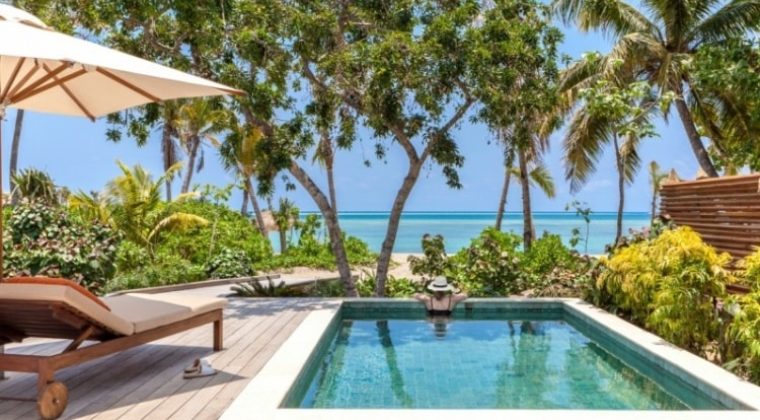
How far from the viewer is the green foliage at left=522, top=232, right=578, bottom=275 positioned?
41.0 ft

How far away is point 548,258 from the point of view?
1278 centimetres

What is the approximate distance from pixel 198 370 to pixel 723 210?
638cm

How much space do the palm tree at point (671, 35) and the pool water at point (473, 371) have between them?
8.04m

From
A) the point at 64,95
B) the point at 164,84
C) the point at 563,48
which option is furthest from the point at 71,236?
the point at 563,48

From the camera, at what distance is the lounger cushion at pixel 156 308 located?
4.90 m

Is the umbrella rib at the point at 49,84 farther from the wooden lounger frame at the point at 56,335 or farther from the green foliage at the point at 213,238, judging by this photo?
the green foliage at the point at 213,238

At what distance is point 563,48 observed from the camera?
10406 mm

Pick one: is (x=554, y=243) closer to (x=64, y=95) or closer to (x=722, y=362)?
(x=722, y=362)

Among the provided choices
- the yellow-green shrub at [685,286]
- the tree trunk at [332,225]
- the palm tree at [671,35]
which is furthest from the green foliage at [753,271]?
the palm tree at [671,35]

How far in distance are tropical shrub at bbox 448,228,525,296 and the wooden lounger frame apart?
7.03 m

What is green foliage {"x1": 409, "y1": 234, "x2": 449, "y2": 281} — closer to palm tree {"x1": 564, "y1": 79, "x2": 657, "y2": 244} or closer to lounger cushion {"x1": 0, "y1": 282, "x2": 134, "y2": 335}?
palm tree {"x1": 564, "y1": 79, "x2": 657, "y2": 244}

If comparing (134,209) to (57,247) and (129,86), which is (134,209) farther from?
(129,86)

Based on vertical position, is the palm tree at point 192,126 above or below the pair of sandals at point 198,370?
above

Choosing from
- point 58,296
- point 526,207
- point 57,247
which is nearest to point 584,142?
point 526,207
